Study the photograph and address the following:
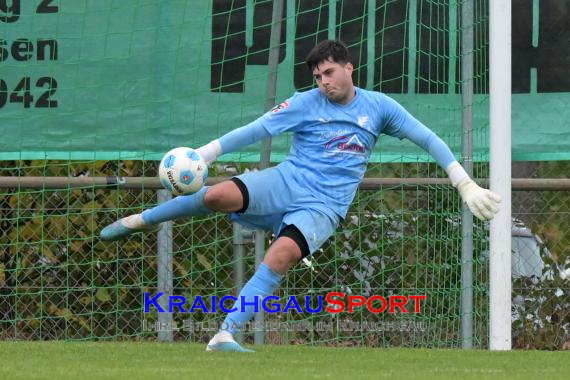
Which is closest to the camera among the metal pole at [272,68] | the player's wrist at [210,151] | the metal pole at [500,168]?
the player's wrist at [210,151]

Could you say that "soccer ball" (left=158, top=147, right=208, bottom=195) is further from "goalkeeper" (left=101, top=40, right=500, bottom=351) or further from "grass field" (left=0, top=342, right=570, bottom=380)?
"grass field" (left=0, top=342, right=570, bottom=380)

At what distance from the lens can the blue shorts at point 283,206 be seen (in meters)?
7.66

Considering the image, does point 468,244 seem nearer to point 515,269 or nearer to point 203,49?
point 515,269

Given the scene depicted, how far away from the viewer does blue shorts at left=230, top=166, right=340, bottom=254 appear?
25.1ft

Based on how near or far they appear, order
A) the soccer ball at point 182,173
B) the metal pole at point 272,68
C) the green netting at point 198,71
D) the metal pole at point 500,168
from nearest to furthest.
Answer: the soccer ball at point 182,173
the metal pole at point 500,168
the metal pole at point 272,68
the green netting at point 198,71

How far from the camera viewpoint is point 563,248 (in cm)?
1023

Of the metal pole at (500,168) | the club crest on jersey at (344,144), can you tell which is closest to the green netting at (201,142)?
the metal pole at (500,168)

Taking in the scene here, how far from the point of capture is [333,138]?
7.82 metres

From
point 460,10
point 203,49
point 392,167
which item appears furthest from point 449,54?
point 203,49

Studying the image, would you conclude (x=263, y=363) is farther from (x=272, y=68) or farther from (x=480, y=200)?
(x=272, y=68)

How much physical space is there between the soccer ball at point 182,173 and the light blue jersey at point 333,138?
1.85ft

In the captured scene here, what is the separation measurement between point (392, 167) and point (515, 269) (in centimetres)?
130

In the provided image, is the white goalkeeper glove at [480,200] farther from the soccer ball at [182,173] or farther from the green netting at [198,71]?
the green netting at [198,71]

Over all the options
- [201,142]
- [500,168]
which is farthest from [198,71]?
[500,168]
